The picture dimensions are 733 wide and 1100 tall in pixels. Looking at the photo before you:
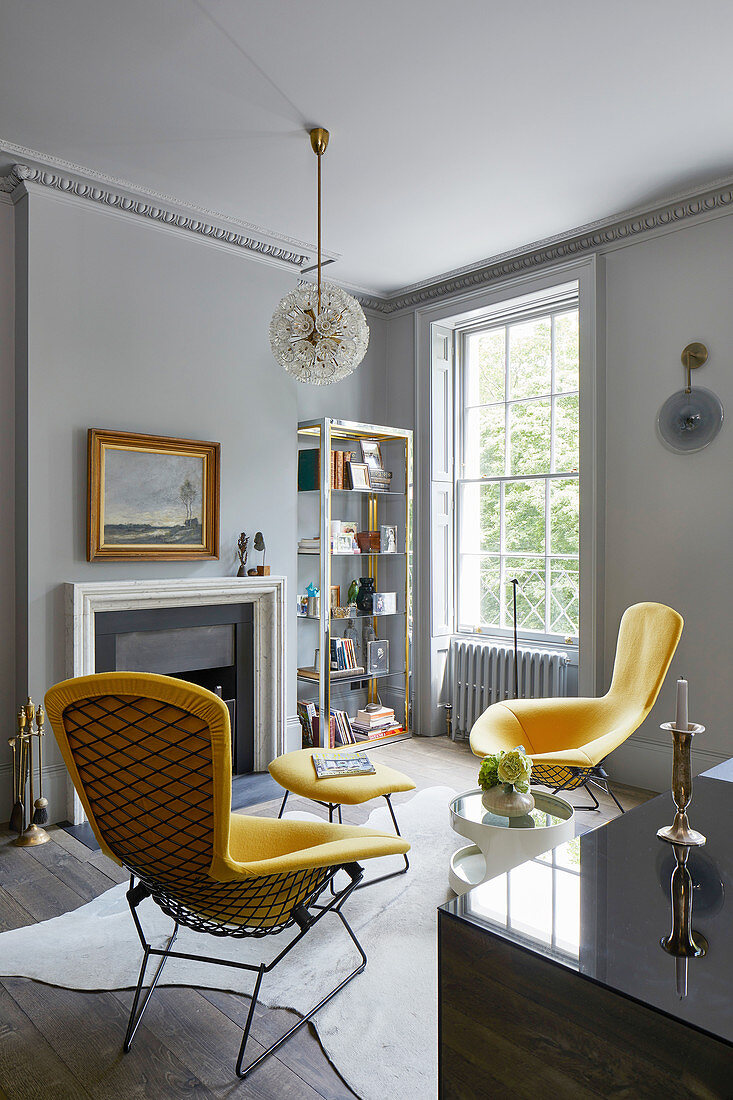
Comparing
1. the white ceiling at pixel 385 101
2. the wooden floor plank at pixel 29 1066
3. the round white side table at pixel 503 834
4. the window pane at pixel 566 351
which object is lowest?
the wooden floor plank at pixel 29 1066

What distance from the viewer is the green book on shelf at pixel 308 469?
4551 mm

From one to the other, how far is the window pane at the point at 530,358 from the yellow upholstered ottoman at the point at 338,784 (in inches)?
109

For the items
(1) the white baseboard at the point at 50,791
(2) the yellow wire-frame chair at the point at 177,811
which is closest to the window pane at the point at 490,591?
(1) the white baseboard at the point at 50,791

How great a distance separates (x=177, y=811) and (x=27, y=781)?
2.06 m

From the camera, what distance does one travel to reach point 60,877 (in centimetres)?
294

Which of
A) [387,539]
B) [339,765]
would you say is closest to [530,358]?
[387,539]

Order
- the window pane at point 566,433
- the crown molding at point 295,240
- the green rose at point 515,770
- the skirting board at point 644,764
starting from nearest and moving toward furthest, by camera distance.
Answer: the green rose at point 515,770 < the crown molding at point 295,240 < the skirting board at point 644,764 < the window pane at point 566,433

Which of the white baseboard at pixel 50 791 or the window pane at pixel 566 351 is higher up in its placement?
the window pane at pixel 566 351

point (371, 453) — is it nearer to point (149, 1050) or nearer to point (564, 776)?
point (564, 776)

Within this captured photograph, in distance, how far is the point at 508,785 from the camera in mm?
2561

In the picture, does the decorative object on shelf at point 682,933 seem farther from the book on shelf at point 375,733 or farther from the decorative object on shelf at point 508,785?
the book on shelf at point 375,733

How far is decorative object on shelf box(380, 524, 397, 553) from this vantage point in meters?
4.94

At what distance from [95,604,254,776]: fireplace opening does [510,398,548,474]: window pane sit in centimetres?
200

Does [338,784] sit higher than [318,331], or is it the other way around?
[318,331]
